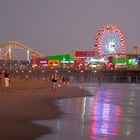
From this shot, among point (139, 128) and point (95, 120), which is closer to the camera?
point (139, 128)

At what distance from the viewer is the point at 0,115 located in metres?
15.7

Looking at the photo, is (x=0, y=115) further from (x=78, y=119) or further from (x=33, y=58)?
(x=33, y=58)

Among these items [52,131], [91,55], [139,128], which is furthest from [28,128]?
[91,55]

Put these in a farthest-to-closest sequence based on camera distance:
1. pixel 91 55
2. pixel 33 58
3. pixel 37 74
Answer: pixel 33 58
pixel 91 55
pixel 37 74

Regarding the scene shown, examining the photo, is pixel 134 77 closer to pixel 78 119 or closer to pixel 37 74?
pixel 37 74

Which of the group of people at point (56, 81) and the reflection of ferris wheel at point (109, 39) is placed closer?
the group of people at point (56, 81)

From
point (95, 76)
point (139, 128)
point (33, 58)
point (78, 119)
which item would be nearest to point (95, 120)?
point (78, 119)

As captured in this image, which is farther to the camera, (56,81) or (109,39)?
(109,39)

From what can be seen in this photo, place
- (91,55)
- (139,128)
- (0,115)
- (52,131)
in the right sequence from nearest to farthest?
(52,131) < (139,128) < (0,115) < (91,55)

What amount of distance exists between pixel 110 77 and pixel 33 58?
75739 mm

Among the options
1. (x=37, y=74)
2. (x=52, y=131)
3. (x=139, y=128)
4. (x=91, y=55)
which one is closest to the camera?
(x=52, y=131)

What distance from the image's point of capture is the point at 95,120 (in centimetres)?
1575

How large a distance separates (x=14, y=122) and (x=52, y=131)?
1.84 meters

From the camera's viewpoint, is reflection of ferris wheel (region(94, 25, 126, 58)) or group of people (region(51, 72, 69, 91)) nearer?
group of people (region(51, 72, 69, 91))
